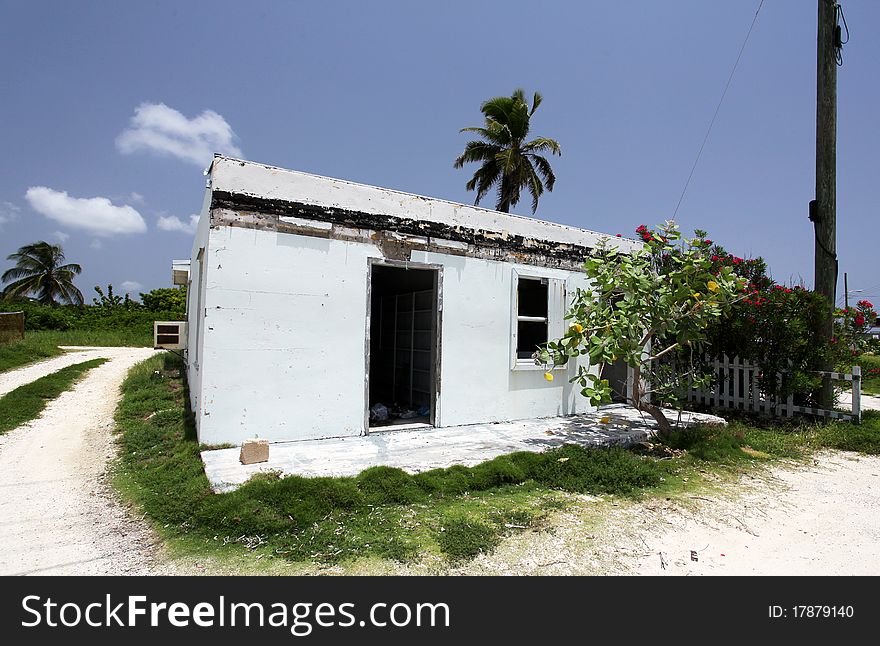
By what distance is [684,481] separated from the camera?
4887 mm

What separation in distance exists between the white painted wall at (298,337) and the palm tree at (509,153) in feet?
46.4

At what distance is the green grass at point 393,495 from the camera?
324 cm

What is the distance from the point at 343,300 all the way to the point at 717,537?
450 centimetres

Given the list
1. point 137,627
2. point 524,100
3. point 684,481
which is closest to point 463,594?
point 137,627

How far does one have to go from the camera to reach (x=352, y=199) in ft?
19.2

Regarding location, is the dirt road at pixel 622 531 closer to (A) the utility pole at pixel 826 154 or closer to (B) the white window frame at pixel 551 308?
(B) the white window frame at pixel 551 308

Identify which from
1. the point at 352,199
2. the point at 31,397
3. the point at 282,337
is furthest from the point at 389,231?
the point at 31,397

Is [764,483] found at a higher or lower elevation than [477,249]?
lower

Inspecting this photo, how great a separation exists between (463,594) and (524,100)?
20.0 metres

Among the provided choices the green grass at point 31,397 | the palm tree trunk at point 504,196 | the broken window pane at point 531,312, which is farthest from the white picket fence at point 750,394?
the palm tree trunk at point 504,196

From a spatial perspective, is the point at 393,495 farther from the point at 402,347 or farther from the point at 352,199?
the point at 402,347

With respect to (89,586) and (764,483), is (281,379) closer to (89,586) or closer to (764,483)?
(89,586)

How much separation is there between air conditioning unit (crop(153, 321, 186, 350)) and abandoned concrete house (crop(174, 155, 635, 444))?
155 inches

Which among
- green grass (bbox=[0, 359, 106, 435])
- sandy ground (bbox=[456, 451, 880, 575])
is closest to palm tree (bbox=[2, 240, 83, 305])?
green grass (bbox=[0, 359, 106, 435])
